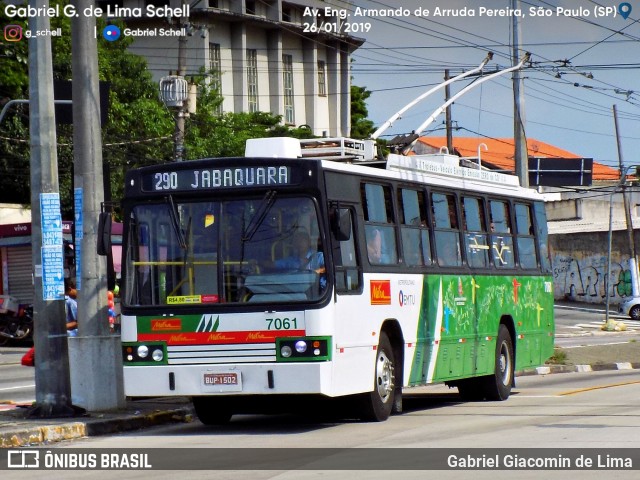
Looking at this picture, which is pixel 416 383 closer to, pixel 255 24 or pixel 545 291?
pixel 545 291

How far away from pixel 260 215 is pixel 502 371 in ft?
20.9

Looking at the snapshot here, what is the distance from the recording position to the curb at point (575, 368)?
2528cm

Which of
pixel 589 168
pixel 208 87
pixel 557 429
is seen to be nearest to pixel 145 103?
pixel 208 87

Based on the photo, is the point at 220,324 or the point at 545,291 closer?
the point at 220,324

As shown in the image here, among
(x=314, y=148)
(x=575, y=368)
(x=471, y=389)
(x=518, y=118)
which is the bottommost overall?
(x=575, y=368)

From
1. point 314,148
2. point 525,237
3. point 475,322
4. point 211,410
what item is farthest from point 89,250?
point 525,237

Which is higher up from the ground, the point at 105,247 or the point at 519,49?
the point at 519,49

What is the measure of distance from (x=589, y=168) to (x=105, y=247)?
3933 cm

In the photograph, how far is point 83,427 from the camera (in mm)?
13711

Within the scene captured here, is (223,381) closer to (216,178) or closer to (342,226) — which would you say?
(342,226)

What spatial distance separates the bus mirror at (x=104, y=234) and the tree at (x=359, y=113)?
216 ft

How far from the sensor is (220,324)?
528 inches

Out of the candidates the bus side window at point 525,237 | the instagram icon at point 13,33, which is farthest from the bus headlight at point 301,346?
the instagram icon at point 13,33

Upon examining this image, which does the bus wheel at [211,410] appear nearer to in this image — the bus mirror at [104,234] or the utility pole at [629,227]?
the bus mirror at [104,234]
